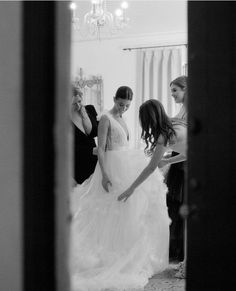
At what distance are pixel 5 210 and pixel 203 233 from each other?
1.76ft

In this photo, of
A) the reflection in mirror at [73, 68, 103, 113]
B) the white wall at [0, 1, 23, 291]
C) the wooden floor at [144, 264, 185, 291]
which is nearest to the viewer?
the white wall at [0, 1, 23, 291]

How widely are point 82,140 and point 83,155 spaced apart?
12 cm

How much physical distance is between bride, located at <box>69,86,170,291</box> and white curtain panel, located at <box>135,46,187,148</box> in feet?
8.42

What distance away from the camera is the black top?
121 inches

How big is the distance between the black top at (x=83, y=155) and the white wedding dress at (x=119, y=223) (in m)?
0.40

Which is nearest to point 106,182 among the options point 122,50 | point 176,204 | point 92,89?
point 176,204

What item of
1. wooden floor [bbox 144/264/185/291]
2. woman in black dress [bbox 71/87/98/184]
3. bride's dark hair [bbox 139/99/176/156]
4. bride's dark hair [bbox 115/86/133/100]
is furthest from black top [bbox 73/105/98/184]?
wooden floor [bbox 144/264/185/291]

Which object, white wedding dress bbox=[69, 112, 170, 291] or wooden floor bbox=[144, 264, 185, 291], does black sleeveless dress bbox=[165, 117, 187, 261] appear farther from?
wooden floor bbox=[144, 264, 185, 291]

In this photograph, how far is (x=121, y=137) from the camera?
108 inches

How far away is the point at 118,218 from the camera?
8.34 ft

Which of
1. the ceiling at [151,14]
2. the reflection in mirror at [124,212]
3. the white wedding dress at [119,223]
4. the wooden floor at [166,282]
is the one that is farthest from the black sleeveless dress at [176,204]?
the ceiling at [151,14]

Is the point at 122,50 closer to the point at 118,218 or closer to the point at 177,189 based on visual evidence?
the point at 177,189

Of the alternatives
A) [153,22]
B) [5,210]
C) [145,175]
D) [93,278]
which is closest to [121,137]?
[145,175]

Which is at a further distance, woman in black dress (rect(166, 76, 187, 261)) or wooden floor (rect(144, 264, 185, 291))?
woman in black dress (rect(166, 76, 187, 261))
